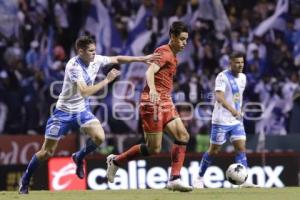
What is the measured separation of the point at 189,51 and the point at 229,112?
685 cm

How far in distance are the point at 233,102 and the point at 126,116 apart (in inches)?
231

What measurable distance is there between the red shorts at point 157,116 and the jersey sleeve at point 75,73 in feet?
3.48

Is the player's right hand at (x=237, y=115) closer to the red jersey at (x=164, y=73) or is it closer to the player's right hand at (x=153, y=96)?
the red jersey at (x=164, y=73)

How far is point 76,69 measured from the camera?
13.5 metres

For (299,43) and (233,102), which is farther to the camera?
(299,43)

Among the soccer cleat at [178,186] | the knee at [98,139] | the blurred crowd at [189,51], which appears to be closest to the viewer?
the soccer cleat at [178,186]

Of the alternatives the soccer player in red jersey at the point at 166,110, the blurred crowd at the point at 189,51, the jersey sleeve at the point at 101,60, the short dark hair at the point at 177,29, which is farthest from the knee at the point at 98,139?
the blurred crowd at the point at 189,51

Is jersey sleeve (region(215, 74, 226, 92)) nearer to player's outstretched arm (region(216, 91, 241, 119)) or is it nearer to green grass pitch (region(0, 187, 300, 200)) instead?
player's outstretched arm (region(216, 91, 241, 119))

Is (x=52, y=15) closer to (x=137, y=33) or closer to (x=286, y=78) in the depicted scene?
(x=137, y=33)

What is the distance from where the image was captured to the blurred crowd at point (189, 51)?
21422mm

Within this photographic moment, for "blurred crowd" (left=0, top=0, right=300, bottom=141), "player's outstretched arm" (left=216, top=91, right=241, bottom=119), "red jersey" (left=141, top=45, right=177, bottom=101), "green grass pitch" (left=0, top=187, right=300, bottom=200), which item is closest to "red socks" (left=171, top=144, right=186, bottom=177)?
"green grass pitch" (left=0, top=187, right=300, bottom=200)

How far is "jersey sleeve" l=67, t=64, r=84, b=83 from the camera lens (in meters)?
13.4

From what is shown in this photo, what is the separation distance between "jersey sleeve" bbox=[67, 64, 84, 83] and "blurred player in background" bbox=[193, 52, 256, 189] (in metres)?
3.43

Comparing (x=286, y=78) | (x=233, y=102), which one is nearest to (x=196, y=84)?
(x=286, y=78)
